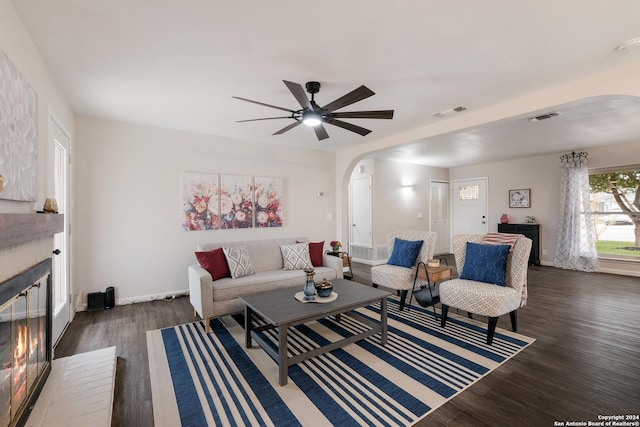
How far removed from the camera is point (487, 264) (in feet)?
10.0

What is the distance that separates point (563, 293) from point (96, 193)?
6636 millimetres

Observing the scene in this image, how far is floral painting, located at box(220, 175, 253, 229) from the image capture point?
4.54 m

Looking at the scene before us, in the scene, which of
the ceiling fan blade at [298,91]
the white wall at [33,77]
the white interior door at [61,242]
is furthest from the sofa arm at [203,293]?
the ceiling fan blade at [298,91]

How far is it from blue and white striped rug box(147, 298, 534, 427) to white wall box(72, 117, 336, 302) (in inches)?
51.9

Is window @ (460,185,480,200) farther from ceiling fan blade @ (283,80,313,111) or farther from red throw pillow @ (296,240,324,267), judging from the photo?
Answer: ceiling fan blade @ (283,80,313,111)

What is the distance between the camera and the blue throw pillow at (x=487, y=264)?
9.77ft

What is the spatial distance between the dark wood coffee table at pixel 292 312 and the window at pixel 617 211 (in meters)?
5.82

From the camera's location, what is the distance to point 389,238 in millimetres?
4340

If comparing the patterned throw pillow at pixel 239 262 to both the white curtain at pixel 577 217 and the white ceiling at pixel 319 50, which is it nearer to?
the white ceiling at pixel 319 50

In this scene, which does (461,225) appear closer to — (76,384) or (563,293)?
(563,293)

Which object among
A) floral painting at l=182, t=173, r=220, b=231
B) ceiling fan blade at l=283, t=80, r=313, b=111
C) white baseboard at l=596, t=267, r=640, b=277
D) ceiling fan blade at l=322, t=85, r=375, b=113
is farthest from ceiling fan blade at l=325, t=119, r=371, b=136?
white baseboard at l=596, t=267, r=640, b=277

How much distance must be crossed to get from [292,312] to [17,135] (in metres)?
2.07

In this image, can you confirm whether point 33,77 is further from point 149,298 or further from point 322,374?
point 322,374

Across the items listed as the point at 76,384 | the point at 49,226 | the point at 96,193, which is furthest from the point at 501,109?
the point at 96,193
